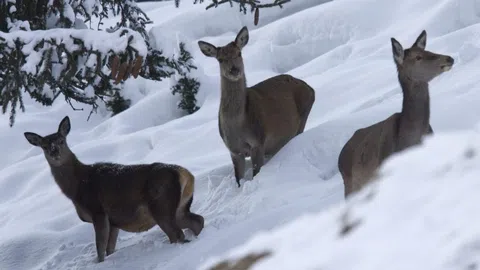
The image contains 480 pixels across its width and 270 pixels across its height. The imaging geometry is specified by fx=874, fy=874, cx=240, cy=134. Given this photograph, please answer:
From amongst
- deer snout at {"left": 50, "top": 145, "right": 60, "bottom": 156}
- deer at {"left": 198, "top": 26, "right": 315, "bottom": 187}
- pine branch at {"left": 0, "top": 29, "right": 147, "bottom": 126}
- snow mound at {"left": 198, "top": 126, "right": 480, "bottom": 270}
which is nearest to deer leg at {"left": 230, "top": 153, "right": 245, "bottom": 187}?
deer at {"left": 198, "top": 26, "right": 315, "bottom": 187}

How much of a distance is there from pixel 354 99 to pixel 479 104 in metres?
4.74

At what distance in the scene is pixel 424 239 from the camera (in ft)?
4.45

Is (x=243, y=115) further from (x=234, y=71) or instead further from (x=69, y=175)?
(x=69, y=175)

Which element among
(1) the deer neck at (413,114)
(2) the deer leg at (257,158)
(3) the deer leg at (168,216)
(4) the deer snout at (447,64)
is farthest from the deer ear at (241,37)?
(4) the deer snout at (447,64)

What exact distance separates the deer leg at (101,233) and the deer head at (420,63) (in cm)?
324

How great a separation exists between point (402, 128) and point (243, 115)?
10.6 ft

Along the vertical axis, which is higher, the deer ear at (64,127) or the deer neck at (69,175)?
the deer ear at (64,127)

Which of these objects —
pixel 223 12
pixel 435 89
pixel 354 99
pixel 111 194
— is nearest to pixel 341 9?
pixel 223 12

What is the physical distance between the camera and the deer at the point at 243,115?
391 inches

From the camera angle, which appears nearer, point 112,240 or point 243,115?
point 112,240

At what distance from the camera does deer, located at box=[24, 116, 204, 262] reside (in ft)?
27.2

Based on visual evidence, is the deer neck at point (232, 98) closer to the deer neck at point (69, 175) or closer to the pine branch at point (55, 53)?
the deer neck at point (69, 175)

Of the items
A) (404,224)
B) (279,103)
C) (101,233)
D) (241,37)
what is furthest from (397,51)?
(404,224)

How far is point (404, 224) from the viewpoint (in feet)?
4.59
